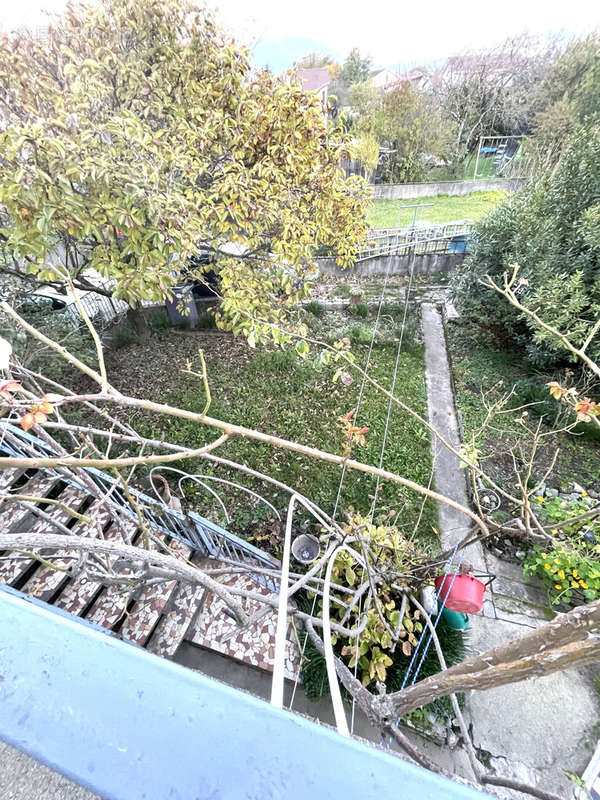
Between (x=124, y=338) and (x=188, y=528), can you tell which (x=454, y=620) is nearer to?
(x=188, y=528)

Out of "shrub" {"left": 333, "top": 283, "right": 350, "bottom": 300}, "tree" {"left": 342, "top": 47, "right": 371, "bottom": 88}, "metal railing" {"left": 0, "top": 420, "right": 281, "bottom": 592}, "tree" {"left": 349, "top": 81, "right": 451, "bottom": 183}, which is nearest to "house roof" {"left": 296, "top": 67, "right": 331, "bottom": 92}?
"tree" {"left": 342, "top": 47, "right": 371, "bottom": 88}

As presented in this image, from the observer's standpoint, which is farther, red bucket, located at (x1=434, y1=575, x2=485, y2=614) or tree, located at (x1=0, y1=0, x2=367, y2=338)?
tree, located at (x1=0, y1=0, x2=367, y2=338)

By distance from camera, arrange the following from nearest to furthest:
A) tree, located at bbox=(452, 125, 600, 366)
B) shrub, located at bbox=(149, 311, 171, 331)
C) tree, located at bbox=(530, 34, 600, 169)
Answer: tree, located at bbox=(452, 125, 600, 366) < shrub, located at bbox=(149, 311, 171, 331) < tree, located at bbox=(530, 34, 600, 169)

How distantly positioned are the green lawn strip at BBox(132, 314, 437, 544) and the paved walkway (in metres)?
0.79

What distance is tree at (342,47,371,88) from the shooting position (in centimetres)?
2336

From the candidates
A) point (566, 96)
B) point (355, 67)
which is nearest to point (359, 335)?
point (566, 96)

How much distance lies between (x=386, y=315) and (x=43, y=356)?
224 inches

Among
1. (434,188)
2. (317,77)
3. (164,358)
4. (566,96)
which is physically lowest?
(164,358)

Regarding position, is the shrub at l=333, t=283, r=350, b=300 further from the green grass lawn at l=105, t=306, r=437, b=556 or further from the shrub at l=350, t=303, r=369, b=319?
the green grass lawn at l=105, t=306, r=437, b=556

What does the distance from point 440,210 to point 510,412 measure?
1320 centimetres

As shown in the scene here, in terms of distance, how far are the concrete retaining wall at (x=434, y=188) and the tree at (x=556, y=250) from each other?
1244cm

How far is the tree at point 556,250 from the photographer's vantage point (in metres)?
4.02

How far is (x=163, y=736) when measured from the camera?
416 mm

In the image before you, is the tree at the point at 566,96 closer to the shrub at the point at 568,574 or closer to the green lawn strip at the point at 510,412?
the green lawn strip at the point at 510,412
